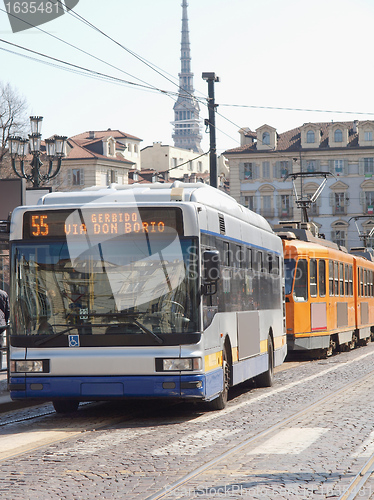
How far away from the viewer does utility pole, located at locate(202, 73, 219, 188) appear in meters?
21.4

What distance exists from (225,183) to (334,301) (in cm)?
8692

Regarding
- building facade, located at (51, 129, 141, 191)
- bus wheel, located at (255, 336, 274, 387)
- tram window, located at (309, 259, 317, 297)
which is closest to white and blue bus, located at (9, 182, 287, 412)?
bus wheel, located at (255, 336, 274, 387)

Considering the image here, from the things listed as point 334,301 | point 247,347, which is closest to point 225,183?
point 334,301

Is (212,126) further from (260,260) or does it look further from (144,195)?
(144,195)

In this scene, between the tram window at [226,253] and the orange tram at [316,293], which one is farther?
the orange tram at [316,293]

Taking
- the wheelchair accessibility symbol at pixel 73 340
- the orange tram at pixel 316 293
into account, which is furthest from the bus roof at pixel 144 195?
the orange tram at pixel 316 293

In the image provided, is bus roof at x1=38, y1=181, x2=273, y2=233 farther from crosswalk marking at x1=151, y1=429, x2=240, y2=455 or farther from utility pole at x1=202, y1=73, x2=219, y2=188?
utility pole at x1=202, y1=73, x2=219, y2=188

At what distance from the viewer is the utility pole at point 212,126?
70.3 feet

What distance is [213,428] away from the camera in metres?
9.78

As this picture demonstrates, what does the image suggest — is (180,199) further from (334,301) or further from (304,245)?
(334,301)

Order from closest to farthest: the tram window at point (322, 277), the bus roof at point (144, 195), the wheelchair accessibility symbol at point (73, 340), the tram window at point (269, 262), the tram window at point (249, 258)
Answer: the wheelchair accessibility symbol at point (73, 340) < the bus roof at point (144, 195) < the tram window at point (249, 258) < the tram window at point (269, 262) < the tram window at point (322, 277)

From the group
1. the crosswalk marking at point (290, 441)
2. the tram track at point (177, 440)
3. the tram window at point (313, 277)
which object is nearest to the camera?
the tram track at point (177, 440)

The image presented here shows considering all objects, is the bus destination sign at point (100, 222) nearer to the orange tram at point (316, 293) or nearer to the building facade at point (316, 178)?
the orange tram at point (316, 293)

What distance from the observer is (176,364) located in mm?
10078
